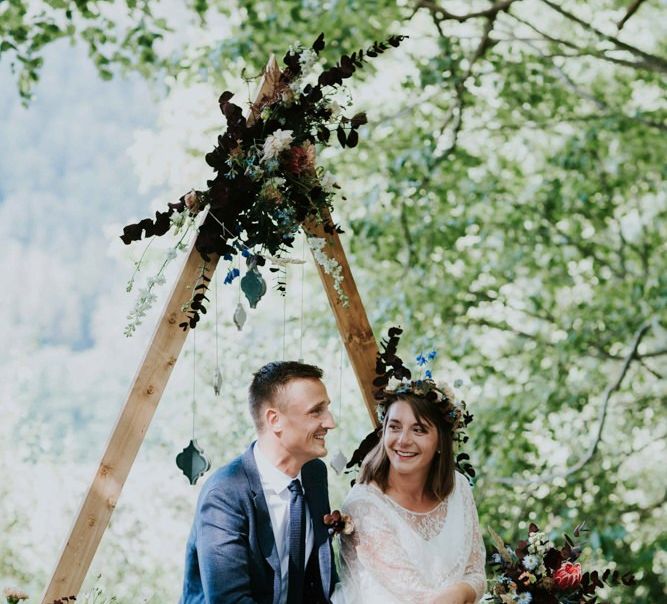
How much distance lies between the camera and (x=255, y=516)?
3.50 metres

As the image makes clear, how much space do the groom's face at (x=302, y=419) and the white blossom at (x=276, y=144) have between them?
0.73 meters

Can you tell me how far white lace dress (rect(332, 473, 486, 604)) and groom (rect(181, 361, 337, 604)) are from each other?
92mm

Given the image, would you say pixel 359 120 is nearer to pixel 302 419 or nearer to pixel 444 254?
pixel 302 419

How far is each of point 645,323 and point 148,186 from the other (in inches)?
144

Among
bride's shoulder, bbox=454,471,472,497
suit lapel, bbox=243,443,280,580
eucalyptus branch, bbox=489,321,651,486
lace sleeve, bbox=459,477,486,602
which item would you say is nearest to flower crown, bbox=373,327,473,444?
bride's shoulder, bbox=454,471,472,497

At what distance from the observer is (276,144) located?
11.6 ft

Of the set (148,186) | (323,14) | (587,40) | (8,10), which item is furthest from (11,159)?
(587,40)

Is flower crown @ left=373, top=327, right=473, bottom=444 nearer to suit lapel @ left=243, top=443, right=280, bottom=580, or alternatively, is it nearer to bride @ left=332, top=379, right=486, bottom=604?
bride @ left=332, top=379, right=486, bottom=604

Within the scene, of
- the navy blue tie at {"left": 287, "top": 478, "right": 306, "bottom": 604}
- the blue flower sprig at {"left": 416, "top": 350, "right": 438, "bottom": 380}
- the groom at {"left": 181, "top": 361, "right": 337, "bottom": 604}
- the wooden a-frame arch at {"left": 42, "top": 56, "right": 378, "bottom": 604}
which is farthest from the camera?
the blue flower sprig at {"left": 416, "top": 350, "right": 438, "bottom": 380}

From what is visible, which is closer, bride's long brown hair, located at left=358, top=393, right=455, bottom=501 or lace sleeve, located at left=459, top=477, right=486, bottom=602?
lace sleeve, located at left=459, top=477, right=486, bottom=602

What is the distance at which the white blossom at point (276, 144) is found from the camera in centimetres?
355

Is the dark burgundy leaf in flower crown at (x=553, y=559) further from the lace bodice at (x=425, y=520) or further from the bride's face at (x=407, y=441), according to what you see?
the bride's face at (x=407, y=441)

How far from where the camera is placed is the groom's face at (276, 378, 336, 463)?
355 centimetres

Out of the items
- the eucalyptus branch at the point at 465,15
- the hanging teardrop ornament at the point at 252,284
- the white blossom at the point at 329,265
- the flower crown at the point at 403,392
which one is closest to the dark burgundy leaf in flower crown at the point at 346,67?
the white blossom at the point at 329,265
